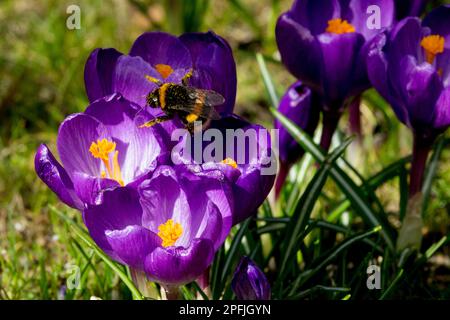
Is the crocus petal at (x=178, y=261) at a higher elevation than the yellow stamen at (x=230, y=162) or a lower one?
lower

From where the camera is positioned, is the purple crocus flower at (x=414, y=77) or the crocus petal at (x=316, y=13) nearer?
the purple crocus flower at (x=414, y=77)

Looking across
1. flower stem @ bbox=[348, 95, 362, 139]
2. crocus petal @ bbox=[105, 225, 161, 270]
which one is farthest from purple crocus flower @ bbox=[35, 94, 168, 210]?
flower stem @ bbox=[348, 95, 362, 139]

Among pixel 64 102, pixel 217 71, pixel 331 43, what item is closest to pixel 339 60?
pixel 331 43

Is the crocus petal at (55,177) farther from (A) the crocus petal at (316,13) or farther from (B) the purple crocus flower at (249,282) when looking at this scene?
(A) the crocus petal at (316,13)

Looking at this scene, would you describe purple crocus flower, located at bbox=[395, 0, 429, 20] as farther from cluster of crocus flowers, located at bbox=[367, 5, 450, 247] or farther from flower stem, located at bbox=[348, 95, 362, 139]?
flower stem, located at bbox=[348, 95, 362, 139]

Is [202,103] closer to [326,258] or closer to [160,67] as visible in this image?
[160,67]

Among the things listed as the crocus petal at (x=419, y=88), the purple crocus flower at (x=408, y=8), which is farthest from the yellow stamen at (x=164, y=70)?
the purple crocus flower at (x=408, y=8)

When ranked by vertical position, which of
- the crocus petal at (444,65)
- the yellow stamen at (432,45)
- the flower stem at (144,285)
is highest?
the yellow stamen at (432,45)
